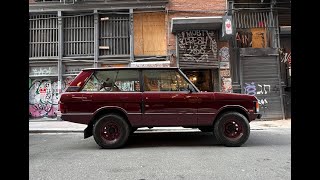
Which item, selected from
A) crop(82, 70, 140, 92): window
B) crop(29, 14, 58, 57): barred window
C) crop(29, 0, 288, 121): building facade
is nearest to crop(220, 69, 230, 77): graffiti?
crop(29, 0, 288, 121): building facade

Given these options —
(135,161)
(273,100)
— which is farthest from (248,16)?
(135,161)

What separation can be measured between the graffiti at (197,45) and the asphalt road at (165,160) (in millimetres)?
7638

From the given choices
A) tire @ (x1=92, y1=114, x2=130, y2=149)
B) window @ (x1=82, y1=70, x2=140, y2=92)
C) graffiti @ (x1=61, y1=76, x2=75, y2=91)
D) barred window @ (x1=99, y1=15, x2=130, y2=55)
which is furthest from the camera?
barred window @ (x1=99, y1=15, x2=130, y2=55)

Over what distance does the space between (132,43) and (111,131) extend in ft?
30.4

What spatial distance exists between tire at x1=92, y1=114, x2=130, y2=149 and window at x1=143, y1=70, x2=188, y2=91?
3.64ft

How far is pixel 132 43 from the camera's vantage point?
16.6 metres

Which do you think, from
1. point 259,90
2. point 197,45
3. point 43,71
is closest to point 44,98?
point 43,71

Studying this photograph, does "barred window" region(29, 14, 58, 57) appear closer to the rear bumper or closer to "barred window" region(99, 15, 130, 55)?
"barred window" region(99, 15, 130, 55)

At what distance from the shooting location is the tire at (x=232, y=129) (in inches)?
317

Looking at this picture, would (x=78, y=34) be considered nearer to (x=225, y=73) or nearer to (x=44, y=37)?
(x=44, y=37)

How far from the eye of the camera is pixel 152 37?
16.8 m

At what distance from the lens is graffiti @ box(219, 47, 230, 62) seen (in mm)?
16266
